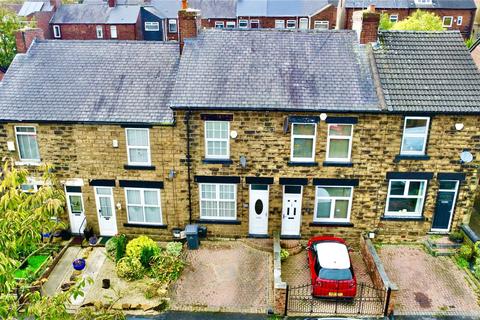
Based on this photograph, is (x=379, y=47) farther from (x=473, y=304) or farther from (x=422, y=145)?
(x=473, y=304)

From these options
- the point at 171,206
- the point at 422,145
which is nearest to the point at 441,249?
the point at 422,145

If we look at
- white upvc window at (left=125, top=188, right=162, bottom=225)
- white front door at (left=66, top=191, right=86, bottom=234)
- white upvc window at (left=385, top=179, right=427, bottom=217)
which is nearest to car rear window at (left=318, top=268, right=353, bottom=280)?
white upvc window at (left=385, top=179, right=427, bottom=217)

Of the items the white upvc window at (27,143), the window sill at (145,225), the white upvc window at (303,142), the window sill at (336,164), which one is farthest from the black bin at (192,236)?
the white upvc window at (27,143)

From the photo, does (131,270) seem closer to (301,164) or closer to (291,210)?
(291,210)

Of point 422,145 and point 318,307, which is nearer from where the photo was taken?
point 318,307

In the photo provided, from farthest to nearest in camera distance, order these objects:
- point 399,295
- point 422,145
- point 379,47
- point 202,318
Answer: point 379,47 → point 422,145 → point 399,295 → point 202,318

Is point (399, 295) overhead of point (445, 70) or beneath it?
beneath
